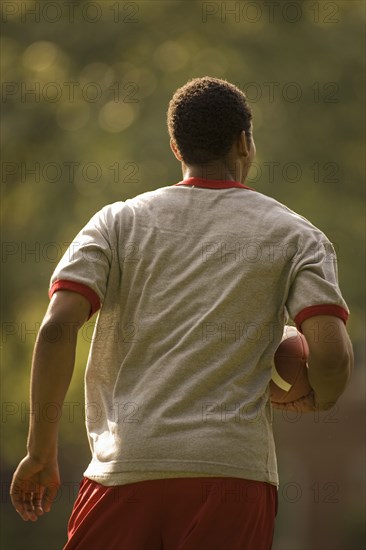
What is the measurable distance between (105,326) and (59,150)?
8615 mm

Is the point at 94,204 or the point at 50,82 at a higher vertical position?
the point at 50,82

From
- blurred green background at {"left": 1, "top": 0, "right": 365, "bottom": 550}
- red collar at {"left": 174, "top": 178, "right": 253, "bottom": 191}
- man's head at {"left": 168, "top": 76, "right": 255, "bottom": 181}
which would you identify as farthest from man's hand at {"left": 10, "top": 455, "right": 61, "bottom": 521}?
blurred green background at {"left": 1, "top": 0, "right": 365, "bottom": 550}

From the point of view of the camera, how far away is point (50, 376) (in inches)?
129

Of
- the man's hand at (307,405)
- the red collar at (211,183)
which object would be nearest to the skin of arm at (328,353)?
the man's hand at (307,405)

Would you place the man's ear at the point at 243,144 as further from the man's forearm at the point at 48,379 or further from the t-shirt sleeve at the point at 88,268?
the man's forearm at the point at 48,379

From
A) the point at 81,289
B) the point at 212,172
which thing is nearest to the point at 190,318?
the point at 81,289

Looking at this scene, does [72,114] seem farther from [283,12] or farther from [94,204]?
[283,12]

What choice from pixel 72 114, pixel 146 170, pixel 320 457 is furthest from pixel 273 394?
pixel 320 457

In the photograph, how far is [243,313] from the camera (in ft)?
10.8

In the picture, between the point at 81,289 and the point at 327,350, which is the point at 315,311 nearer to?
the point at 327,350

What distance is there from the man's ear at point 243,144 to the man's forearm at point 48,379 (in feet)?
2.59

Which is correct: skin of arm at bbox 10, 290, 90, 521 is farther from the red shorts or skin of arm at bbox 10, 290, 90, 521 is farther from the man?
the red shorts

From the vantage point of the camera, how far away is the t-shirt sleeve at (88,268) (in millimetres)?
3275

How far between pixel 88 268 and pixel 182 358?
37cm
